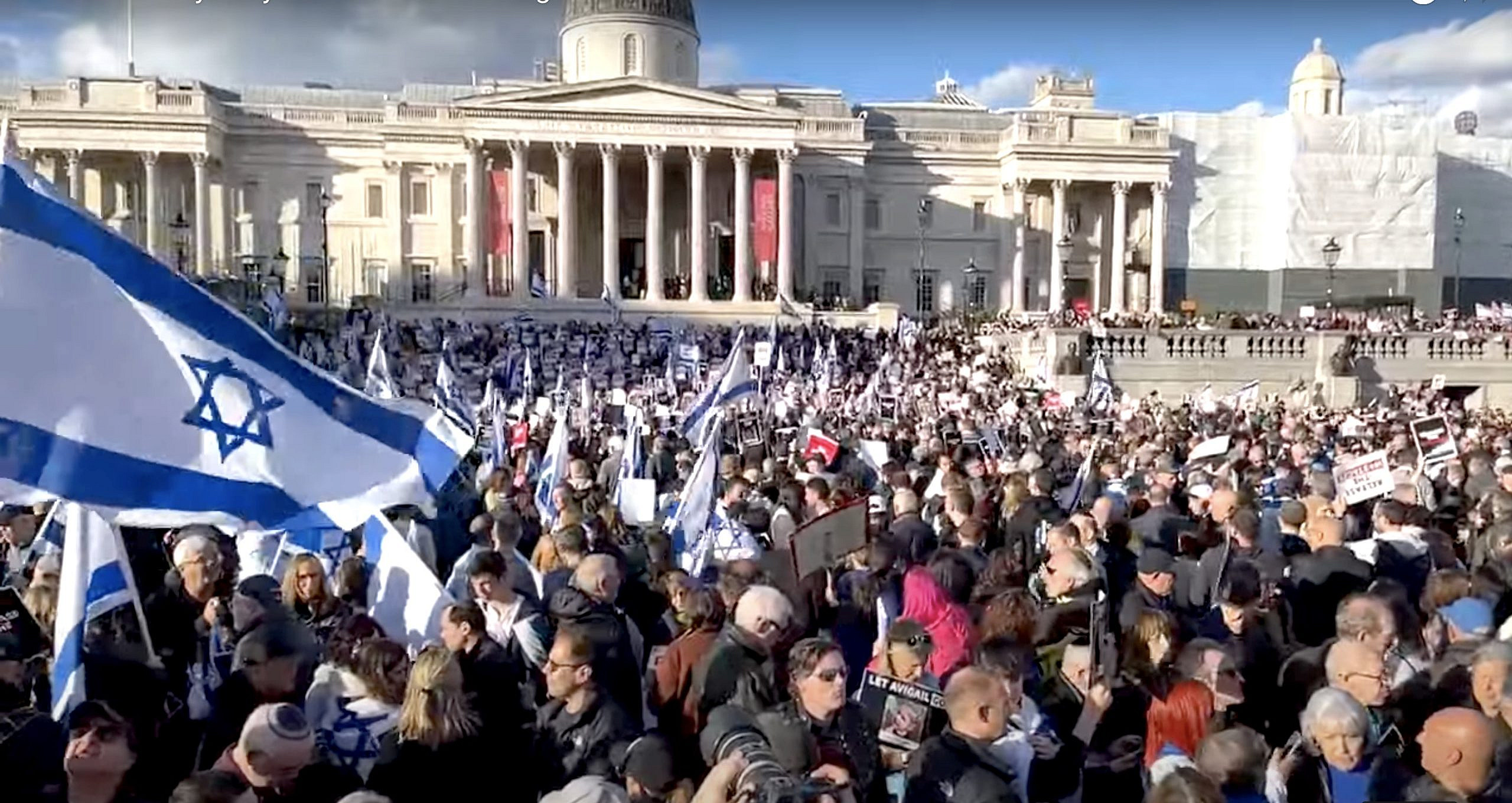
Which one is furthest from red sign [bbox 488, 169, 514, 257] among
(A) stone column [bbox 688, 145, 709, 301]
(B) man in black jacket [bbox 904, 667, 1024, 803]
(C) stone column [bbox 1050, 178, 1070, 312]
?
(B) man in black jacket [bbox 904, 667, 1024, 803]

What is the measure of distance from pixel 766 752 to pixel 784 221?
51.9m

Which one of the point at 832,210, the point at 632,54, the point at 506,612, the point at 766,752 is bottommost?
the point at 506,612

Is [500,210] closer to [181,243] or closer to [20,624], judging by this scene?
[181,243]

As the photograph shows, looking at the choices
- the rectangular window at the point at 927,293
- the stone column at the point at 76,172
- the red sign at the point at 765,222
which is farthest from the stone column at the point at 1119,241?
the stone column at the point at 76,172

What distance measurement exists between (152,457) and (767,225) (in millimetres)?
51511

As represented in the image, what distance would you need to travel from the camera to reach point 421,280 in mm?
59406

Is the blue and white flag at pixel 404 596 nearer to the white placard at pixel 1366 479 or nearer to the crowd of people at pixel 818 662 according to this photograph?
the crowd of people at pixel 818 662

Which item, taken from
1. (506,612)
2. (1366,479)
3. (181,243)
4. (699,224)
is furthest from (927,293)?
(506,612)

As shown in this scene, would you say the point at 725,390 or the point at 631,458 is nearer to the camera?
the point at 631,458

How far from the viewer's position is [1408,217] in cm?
6062

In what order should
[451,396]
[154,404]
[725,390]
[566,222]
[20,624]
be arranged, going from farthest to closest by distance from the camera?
1. [566,222]
2. [451,396]
3. [725,390]
4. [20,624]
5. [154,404]

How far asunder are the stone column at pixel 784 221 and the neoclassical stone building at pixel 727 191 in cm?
10

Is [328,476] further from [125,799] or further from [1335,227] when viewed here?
[1335,227]

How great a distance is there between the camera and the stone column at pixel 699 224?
54.9 meters
